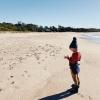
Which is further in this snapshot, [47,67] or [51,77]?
[47,67]

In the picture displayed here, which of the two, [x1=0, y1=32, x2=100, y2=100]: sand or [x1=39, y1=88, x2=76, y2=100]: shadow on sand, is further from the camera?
[x1=0, y1=32, x2=100, y2=100]: sand

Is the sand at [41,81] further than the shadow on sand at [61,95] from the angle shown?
Yes

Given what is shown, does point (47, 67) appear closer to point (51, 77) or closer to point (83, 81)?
point (51, 77)

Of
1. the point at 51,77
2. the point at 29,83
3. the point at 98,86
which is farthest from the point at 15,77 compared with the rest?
the point at 98,86

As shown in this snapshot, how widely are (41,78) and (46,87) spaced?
95 centimetres

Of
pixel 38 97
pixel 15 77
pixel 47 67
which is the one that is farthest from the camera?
pixel 47 67

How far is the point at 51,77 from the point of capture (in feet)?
26.2

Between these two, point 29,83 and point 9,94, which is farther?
point 29,83

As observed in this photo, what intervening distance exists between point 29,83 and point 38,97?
3.76 ft

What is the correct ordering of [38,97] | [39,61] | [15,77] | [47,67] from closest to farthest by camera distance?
[38,97], [15,77], [47,67], [39,61]

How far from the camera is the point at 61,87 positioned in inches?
273

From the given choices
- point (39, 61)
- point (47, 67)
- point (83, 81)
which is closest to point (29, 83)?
point (83, 81)

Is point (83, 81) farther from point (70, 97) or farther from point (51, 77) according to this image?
point (70, 97)

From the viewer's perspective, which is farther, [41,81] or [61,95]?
[41,81]
